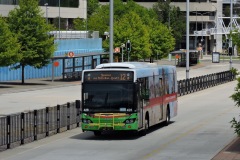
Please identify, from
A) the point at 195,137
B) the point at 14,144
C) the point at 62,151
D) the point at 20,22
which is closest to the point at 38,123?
the point at 14,144

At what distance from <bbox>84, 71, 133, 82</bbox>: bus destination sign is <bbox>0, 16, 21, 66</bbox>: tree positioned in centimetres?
3563

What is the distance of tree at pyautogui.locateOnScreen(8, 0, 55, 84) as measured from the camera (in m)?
69.7

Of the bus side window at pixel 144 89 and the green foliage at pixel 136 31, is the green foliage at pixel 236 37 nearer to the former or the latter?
the bus side window at pixel 144 89

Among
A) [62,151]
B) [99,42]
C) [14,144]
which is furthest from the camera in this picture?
[99,42]

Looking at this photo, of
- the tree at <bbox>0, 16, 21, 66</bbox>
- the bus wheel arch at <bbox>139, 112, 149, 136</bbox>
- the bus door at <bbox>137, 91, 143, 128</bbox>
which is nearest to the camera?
the bus door at <bbox>137, 91, 143, 128</bbox>

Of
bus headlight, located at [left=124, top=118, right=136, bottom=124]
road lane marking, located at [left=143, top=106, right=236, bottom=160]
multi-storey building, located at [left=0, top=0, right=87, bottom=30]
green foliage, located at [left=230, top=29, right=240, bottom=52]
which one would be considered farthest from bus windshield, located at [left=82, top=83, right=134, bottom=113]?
multi-storey building, located at [left=0, top=0, right=87, bottom=30]

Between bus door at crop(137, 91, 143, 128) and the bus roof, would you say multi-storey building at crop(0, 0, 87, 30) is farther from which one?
bus door at crop(137, 91, 143, 128)

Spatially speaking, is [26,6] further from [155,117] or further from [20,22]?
[155,117]

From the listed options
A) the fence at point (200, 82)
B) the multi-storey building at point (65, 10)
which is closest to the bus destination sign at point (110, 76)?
the fence at point (200, 82)

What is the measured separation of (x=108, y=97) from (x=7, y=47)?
37678 mm

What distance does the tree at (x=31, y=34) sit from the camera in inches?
2744

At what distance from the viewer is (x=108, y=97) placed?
27969 mm

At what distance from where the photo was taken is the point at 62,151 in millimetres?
25031

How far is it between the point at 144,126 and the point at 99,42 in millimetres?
67915
